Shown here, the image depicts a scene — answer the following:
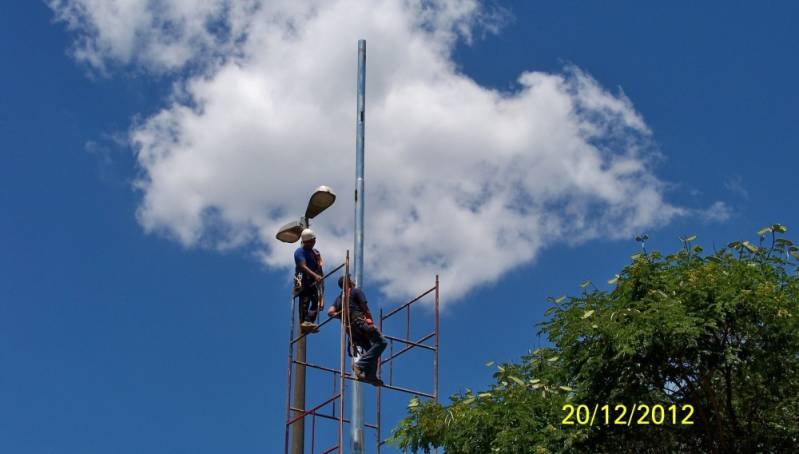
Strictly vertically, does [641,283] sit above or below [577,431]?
above

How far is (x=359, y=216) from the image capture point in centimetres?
1808

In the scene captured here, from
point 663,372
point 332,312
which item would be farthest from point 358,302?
point 663,372

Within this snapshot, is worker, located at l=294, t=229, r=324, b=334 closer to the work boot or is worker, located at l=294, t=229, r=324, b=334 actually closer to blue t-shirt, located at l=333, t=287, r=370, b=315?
the work boot

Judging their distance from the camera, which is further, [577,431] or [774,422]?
[774,422]

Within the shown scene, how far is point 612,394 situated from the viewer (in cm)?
1673

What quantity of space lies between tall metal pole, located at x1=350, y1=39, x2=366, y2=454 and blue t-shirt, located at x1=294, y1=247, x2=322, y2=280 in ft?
2.10

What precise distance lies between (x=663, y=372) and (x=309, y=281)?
215 inches

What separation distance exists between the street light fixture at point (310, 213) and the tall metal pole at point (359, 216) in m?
1.00

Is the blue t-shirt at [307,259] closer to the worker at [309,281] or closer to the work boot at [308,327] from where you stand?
the worker at [309,281]

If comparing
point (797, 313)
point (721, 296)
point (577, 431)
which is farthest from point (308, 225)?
point (797, 313)

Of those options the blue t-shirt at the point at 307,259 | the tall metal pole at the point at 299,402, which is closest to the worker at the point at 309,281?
the blue t-shirt at the point at 307,259

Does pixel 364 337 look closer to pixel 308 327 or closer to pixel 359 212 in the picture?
pixel 308 327

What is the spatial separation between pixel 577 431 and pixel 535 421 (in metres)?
0.64

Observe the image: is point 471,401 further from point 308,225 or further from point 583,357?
point 308,225
